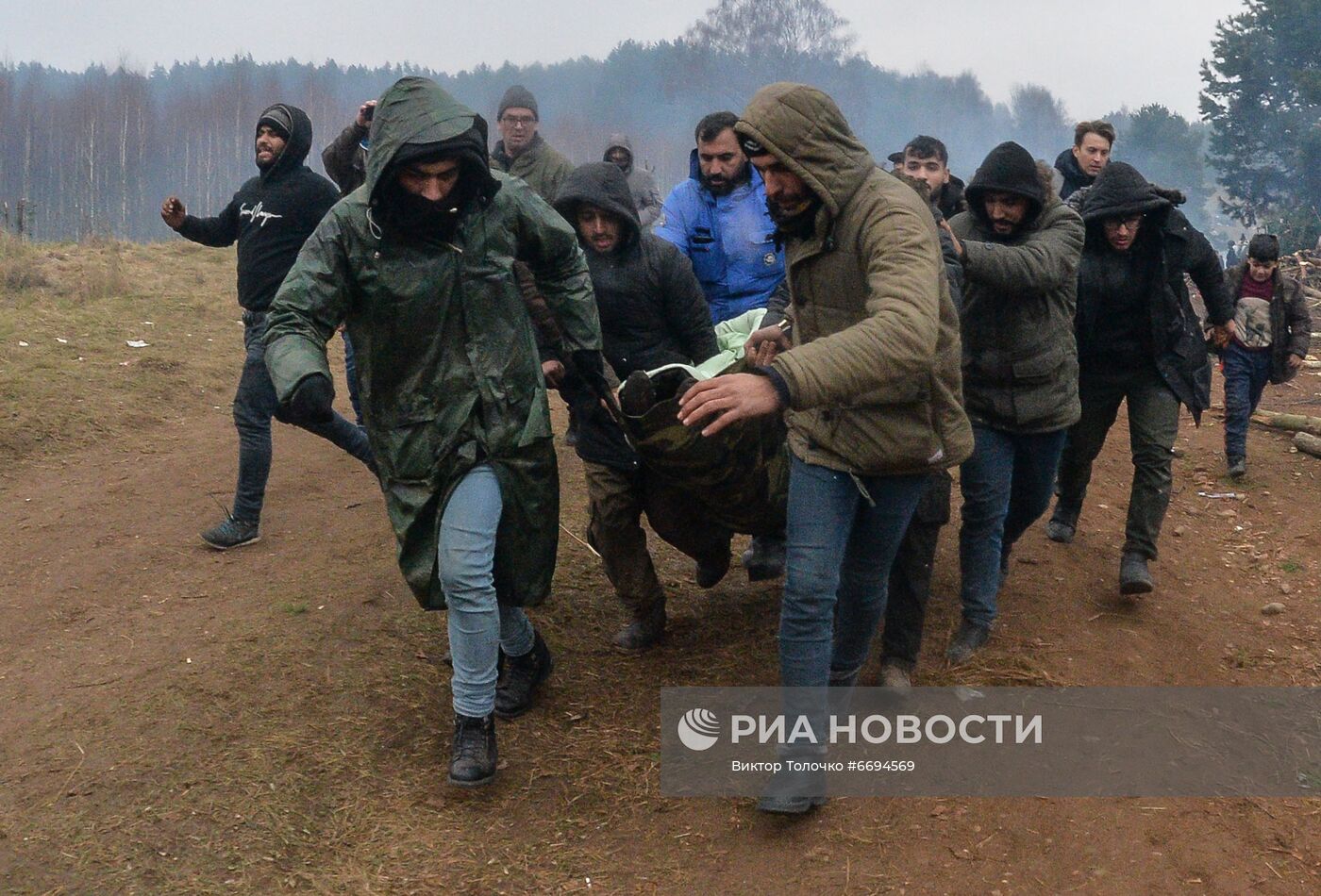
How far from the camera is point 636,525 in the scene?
4.97 metres

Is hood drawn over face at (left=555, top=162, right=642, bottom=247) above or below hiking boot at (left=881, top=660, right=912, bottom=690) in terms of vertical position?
above

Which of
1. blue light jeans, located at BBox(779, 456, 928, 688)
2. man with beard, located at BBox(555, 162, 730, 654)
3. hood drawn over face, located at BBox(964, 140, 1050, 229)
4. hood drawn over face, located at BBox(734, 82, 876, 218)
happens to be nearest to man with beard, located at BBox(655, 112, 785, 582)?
man with beard, located at BBox(555, 162, 730, 654)

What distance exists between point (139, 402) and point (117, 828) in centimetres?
670

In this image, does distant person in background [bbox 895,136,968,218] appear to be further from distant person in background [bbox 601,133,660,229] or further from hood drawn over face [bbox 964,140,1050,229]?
distant person in background [bbox 601,133,660,229]

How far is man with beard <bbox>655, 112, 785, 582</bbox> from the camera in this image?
18.4ft

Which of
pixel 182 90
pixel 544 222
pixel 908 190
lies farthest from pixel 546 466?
pixel 182 90

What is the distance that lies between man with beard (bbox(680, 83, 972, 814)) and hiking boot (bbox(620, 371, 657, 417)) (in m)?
0.53

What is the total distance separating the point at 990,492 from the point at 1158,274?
1472mm

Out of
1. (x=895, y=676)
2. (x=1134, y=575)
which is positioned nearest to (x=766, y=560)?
(x=895, y=676)

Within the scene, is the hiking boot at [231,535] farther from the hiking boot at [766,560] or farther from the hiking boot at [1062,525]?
the hiking boot at [1062,525]

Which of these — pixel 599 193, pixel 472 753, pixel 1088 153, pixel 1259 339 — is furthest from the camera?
pixel 1259 339

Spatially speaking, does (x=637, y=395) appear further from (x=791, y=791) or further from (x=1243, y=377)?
(x=1243, y=377)

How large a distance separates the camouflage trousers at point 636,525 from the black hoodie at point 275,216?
2267 mm

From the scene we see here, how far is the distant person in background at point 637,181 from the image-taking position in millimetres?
9867
